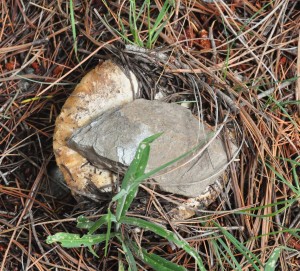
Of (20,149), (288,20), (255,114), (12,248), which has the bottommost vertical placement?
(12,248)

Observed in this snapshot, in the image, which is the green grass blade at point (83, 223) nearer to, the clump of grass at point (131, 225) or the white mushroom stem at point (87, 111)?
the clump of grass at point (131, 225)

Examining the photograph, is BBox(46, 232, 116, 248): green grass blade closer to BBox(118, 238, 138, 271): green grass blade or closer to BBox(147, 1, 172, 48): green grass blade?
BBox(118, 238, 138, 271): green grass blade

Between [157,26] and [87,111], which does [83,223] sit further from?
[157,26]

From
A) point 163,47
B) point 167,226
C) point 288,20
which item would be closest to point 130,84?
point 163,47

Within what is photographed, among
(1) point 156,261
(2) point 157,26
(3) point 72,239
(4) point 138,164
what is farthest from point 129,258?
(2) point 157,26

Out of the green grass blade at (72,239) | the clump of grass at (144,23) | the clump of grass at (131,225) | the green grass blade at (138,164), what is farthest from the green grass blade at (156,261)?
the clump of grass at (144,23)

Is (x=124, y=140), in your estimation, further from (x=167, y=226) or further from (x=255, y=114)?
(x=255, y=114)
